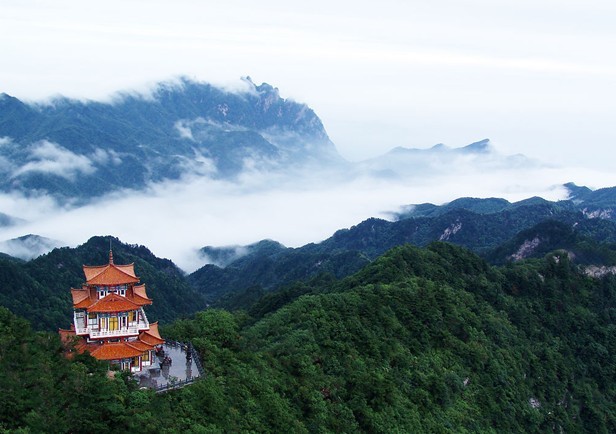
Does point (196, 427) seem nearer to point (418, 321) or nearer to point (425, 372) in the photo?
point (425, 372)

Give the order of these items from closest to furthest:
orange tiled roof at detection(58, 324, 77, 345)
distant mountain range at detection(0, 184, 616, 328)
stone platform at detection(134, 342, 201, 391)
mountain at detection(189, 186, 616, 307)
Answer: stone platform at detection(134, 342, 201, 391), orange tiled roof at detection(58, 324, 77, 345), distant mountain range at detection(0, 184, 616, 328), mountain at detection(189, 186, 616, 307)

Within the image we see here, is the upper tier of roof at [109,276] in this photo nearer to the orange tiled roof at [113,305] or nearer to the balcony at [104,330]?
the orange tiled roof at [113,305]

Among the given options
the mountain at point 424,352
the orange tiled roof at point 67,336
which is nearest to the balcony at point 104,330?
the orange tiled roof at point 67,336

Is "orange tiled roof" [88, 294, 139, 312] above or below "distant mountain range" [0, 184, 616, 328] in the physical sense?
below

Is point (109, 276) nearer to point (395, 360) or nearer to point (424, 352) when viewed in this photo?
point (395, 360)

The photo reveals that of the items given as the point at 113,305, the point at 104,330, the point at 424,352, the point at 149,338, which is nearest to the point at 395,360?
the point at 424,352

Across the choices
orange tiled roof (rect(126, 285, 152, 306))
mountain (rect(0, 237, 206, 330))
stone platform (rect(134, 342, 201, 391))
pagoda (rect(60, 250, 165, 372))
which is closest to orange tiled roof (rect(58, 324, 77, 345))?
pagoda (rect(60, 250, 165, 372))

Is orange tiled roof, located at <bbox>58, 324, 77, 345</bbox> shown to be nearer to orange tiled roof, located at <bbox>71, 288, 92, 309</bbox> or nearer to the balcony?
the balcony
